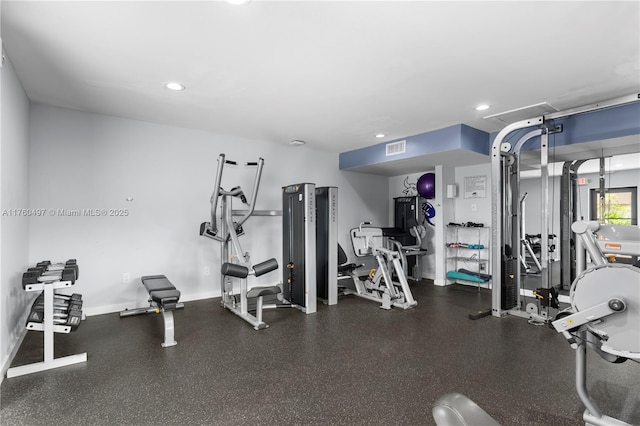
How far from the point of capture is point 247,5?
1906 mm

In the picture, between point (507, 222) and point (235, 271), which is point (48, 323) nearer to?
point (235, 271)

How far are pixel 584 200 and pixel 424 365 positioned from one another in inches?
141

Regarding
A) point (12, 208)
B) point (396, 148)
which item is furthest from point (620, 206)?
point (12, 208)

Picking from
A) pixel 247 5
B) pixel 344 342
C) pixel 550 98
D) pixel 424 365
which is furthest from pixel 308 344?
pixel 550 98

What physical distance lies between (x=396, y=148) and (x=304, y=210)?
1957mm

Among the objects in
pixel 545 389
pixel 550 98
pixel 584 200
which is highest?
pixel 550 98

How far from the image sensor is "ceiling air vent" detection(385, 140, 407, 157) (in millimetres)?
4963

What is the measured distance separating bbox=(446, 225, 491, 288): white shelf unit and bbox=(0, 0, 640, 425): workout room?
48mm

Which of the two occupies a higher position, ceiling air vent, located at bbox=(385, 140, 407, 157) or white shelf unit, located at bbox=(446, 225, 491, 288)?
ceiling air vent, located at bbox=(385, 140, 407, 157)

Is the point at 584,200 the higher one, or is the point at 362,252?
the point at 584,200

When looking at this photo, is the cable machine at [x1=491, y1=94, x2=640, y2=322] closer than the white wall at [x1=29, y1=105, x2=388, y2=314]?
No

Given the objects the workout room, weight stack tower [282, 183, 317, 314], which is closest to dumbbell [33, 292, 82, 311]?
the workout room

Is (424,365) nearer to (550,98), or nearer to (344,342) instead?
(344,342)

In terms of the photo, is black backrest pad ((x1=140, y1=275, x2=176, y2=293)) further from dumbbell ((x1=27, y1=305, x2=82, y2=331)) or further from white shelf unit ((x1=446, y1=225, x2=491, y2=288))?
white shelf unit ((x1=446, y1=225, x2=491, y2=288))
